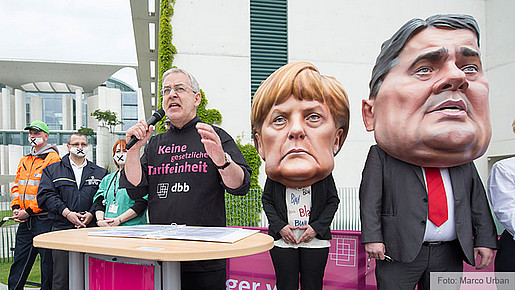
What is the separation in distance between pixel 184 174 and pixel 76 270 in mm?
911

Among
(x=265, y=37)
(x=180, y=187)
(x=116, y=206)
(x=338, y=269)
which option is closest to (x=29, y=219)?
(x=116, y=206)

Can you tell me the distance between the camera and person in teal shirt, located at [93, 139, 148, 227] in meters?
3.87

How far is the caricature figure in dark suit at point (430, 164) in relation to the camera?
2572 millimetres

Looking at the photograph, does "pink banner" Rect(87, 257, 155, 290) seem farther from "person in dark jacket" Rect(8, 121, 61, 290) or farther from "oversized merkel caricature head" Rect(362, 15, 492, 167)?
"person in dark jacket" Rect(8, 121, 61, 290)

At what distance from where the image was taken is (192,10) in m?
10.2

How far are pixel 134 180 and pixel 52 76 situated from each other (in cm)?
4120

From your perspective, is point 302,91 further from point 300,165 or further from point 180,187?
point 180,187

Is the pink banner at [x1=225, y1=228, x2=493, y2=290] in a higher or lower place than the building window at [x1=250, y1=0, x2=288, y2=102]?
lower

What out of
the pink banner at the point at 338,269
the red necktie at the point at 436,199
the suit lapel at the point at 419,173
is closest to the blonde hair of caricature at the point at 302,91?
the suit lapel at the point at 419,173

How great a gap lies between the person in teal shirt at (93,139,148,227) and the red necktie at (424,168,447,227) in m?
2.70

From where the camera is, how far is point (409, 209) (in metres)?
2.60

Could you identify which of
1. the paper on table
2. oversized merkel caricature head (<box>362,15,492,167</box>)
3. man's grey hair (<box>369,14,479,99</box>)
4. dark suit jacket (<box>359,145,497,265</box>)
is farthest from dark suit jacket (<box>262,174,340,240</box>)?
the paper on table

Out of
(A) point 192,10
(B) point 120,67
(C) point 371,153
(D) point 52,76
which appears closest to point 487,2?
(A) point 192,10

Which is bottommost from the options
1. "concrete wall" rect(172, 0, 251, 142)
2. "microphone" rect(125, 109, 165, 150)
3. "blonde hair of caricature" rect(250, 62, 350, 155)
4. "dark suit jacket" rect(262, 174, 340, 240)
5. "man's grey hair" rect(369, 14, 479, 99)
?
"dark suit jacket" rect(262, 174, 340, 240)
